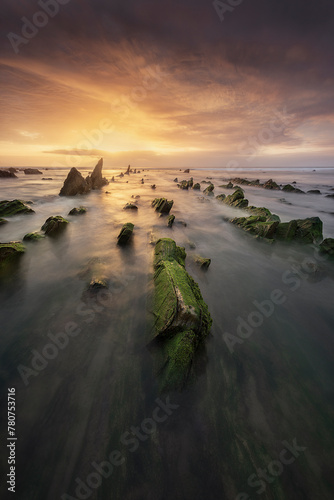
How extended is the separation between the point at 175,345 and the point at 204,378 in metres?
1.20

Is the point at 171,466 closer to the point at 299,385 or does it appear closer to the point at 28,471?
the point at 28,471

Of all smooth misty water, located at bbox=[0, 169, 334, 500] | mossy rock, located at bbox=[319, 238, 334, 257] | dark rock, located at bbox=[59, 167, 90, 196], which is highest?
dark rock, located at bbox=[59, 167, 90, 196]

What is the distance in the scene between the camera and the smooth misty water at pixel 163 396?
3486mm

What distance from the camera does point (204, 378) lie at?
16.5 feet

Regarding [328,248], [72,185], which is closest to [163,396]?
[328,248]

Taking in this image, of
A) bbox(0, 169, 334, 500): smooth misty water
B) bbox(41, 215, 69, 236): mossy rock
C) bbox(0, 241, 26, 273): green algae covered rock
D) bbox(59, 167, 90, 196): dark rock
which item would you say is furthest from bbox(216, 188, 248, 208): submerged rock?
bbox(59, 167, 90, 196): dark rock

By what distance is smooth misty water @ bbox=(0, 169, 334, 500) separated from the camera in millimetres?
3486

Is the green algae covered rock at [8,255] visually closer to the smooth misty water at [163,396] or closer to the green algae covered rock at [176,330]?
the smooth misty water at [163,396]

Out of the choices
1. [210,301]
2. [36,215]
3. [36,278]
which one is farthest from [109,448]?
[36,215]

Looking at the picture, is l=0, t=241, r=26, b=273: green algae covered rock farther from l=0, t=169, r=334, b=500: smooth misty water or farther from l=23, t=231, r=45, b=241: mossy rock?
l=23, t=231, r=45, b=241: mossy rock

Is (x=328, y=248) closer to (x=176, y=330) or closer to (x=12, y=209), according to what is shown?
(x=176, y=330)

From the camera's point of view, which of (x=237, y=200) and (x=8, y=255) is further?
(x=237, y=200)

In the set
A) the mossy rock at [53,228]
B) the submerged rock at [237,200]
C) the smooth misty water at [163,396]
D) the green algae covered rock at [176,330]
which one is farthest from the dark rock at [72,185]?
the green algae covered rock at [176,330]

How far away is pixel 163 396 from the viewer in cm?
452
